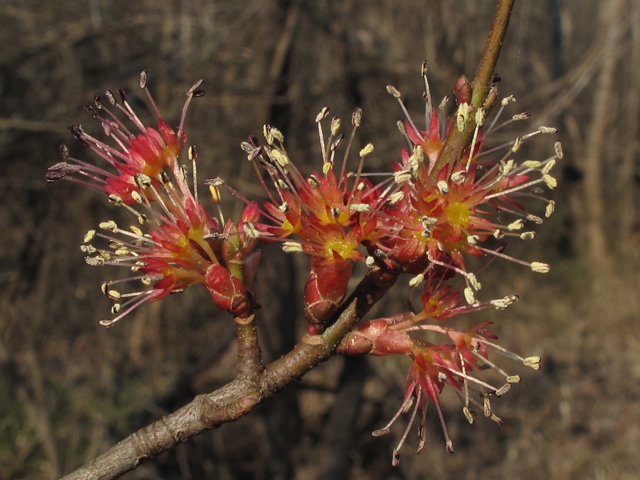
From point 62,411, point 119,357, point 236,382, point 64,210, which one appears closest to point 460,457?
point 119,357

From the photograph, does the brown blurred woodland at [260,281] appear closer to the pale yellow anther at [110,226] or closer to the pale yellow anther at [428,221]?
the pale yellow anther at [110,226]

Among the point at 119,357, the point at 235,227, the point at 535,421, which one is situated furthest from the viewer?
the point at 535,421

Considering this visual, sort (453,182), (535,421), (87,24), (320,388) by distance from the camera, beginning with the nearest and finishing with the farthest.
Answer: (453,182)
(320,388)
(87,24)
(535,421)

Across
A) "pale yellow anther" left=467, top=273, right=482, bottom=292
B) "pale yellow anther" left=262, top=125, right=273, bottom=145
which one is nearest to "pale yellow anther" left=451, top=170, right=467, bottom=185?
"pale yellow anther" left=467, top=273, right=482, bottom=292

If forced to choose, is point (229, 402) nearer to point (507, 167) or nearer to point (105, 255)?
point (105, 255)

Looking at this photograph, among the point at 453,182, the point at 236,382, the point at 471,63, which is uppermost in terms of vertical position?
the point at 453,182

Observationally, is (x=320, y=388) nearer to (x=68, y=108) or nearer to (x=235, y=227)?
(x=235, y=227)

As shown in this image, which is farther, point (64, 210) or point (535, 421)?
point (535, 421)
